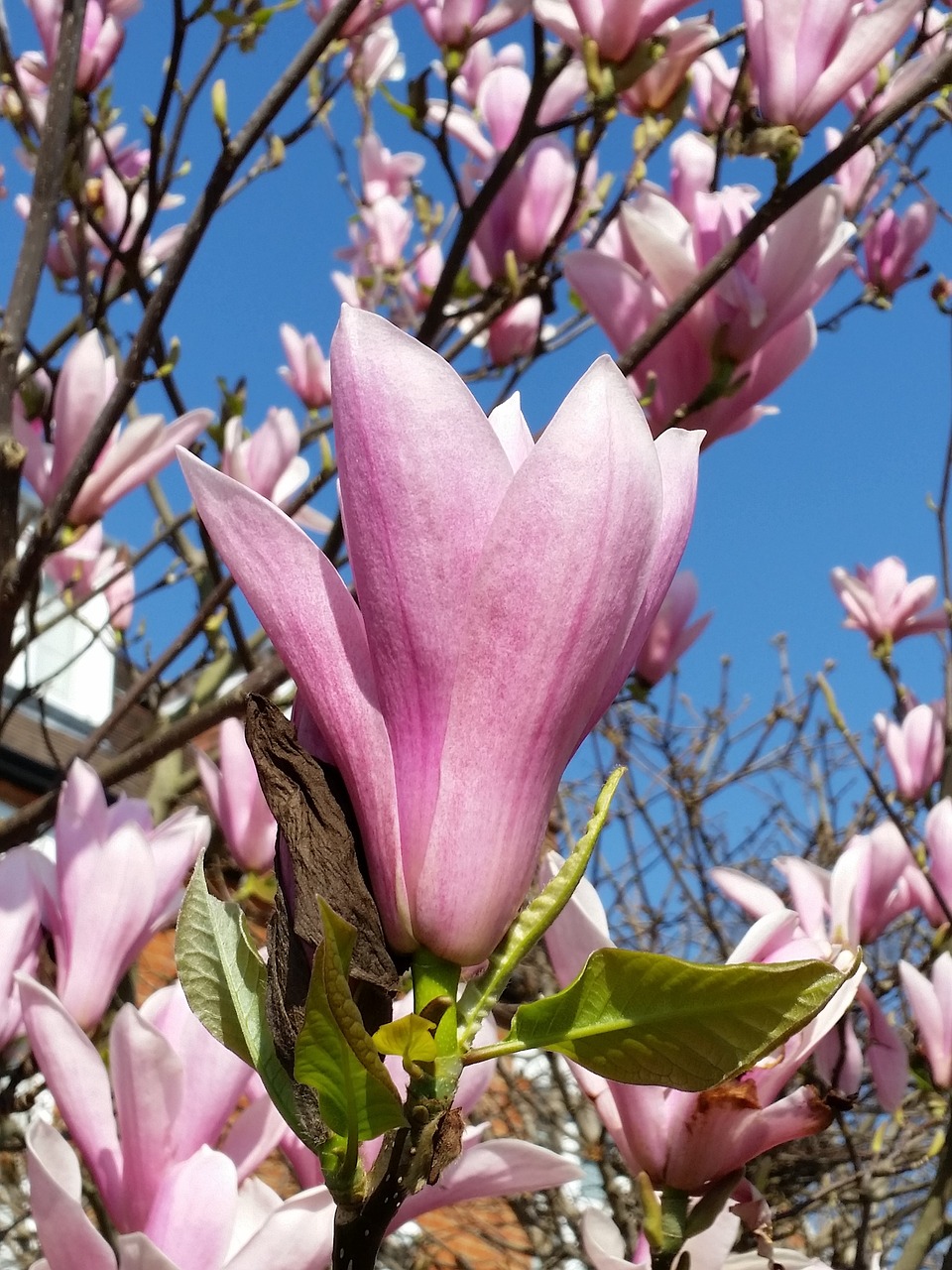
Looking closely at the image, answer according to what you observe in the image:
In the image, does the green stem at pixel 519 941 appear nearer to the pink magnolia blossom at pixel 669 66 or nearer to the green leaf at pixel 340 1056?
the green leaf at pixel 340 1056

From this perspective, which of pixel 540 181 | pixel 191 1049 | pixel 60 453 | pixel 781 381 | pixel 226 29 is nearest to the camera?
pixel 191 1049

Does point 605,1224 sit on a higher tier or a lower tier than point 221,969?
lower

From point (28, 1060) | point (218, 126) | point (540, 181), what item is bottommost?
point (28, 1060)

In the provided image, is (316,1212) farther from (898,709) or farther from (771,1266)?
(898,709)

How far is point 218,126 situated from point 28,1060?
3.97 ft

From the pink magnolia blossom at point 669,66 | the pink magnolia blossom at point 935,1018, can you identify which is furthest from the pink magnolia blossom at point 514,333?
the pink magnolia blossom at point 935,1018

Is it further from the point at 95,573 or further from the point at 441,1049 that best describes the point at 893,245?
the point at 441,1049

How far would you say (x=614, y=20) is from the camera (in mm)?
1604

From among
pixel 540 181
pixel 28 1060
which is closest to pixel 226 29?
pixel 540 181

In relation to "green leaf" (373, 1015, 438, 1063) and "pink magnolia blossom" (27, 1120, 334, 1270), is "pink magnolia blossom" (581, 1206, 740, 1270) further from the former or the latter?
"green leaf" (373, 1015, 438, 1063)

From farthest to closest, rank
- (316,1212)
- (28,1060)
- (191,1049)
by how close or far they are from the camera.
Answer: (28,1060)
(191,1049)
(316,1212)

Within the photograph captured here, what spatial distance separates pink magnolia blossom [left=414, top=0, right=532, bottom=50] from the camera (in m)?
2.06

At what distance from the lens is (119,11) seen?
2330mm

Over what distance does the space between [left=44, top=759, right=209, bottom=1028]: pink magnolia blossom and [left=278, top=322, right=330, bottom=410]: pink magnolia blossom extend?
1.98 metres
